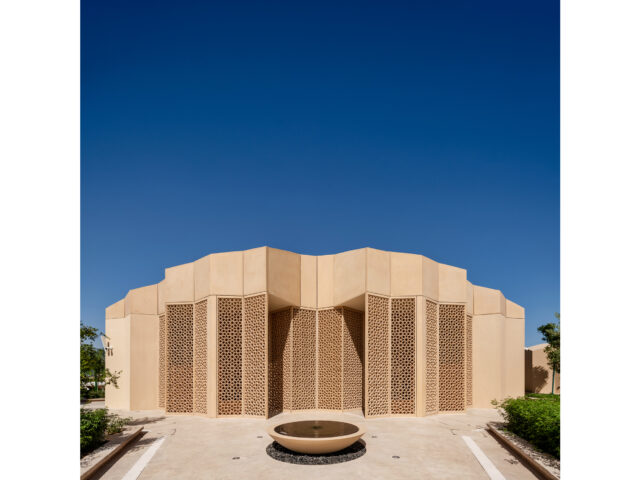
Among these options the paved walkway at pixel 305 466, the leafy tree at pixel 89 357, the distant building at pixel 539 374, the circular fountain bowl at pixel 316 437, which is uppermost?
the leafy tree at pixel 89 357

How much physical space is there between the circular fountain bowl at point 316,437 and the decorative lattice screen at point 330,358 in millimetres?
4012

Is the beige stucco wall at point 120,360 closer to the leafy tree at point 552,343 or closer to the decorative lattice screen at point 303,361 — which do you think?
the decorative lattice screen at point 303,361

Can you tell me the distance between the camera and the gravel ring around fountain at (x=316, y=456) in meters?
7.71

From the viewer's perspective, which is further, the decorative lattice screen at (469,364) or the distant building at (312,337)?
Answer: the decorative lattice screen at (469,364)

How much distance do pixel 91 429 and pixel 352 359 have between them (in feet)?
23.4

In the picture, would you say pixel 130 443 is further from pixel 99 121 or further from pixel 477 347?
pixel 477 347

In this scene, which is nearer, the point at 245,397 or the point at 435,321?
the point at 245,397

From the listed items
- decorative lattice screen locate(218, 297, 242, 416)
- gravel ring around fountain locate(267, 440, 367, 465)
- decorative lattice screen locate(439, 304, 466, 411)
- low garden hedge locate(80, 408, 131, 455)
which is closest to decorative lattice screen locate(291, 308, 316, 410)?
decorative lattice screen locate(218, 297, 242, 416)

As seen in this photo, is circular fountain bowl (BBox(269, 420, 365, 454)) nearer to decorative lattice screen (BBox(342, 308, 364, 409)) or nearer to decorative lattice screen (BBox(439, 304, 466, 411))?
decorative lattice screen (BBox(342, 308, 364, 409))

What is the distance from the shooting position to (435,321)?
41.3 feet

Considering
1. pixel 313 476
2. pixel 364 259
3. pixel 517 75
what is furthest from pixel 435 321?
pixel 517 75

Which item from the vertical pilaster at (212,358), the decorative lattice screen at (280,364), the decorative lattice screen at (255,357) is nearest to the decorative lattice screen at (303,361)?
the decorative lattice screen at (280,364)

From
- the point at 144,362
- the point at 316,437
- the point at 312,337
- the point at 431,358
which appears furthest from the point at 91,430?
→ the point at 431,358

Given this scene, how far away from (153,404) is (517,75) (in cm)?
1317
